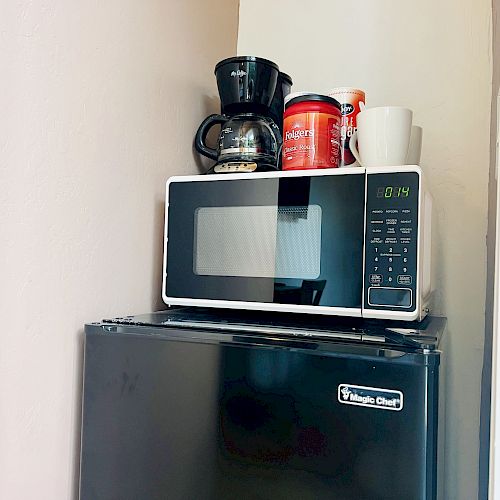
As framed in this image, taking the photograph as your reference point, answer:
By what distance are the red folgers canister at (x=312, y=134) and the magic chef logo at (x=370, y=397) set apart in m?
0.48

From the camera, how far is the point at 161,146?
1.13m

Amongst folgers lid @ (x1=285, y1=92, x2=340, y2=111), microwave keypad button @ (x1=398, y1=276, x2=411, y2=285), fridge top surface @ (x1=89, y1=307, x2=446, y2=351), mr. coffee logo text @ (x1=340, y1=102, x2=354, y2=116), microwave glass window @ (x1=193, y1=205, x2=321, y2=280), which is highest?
mr. coffee logo text @ (x1=340, y1=102, x2=354, y2=116)

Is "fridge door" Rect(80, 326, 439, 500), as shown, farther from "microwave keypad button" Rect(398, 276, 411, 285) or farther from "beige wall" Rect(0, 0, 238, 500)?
"microwave keypad button" Rect(398, 276, 411, 285)

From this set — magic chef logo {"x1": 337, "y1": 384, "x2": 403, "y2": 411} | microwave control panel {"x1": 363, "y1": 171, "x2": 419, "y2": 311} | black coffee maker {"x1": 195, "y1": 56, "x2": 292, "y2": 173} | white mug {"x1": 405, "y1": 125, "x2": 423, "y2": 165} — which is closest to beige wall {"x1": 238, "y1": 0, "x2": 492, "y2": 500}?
white mug {"x1": 405, "y1": 125, "x2": 423, "y2": 165}

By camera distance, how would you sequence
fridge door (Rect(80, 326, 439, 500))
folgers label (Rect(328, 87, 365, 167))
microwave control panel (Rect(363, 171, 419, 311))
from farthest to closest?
folgers label (Rect(328, 87, 365, 167)) → microwave control panel (Rect(363, 171, 419, 311)) → fridge door (Rect(80, 326, 439, 500))

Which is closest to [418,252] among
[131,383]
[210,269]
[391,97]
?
[210,269]

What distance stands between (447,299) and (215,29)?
0.87 metres

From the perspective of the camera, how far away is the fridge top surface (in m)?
0.76

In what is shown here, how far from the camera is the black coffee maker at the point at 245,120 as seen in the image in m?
1.15

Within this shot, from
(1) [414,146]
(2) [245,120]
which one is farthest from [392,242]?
(2) [245,120]

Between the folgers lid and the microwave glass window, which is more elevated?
the folgers lid

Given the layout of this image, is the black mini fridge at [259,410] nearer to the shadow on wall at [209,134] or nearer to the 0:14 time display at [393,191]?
the 0:14 time display at [393,191]

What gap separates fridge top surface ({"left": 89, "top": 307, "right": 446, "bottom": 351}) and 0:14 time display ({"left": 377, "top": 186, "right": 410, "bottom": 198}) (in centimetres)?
21

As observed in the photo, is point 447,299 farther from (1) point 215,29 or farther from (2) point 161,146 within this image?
(1) point 215,29
